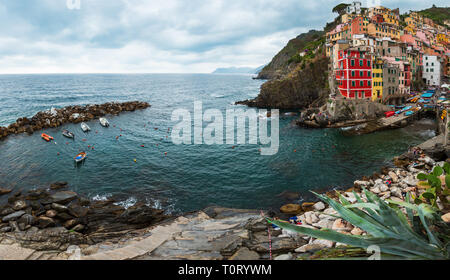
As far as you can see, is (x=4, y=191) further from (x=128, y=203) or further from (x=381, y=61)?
(x=381, y=61)

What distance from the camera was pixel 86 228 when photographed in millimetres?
18969

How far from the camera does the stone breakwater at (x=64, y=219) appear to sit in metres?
15.6

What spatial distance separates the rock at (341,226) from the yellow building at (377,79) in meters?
49.5

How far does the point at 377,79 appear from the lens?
5341cm

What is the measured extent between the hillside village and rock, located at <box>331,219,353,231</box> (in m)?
46.1

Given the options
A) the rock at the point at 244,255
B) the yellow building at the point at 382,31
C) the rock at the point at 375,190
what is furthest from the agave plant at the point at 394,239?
the yellow building at the point at 382,31

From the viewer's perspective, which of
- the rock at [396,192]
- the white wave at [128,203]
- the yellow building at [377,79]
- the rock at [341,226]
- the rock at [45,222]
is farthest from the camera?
the yellow building at [377,79]

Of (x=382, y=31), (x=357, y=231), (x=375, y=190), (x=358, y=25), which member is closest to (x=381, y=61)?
(x=358, y=25)

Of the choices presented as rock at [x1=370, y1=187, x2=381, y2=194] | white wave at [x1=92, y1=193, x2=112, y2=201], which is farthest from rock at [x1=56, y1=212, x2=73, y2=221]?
rock at [x1=370, y1=187, x2=381, y2=194]

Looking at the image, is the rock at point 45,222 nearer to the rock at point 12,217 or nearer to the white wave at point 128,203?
the rock at point 12,217

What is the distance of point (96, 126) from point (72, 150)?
17.5 m

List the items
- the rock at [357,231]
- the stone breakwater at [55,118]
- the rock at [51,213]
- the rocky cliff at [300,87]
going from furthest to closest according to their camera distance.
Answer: the rocky cliff at [300,87] < the stone breakwater at [55,118] < the rock at [51,213] < the rock at [357,231]
